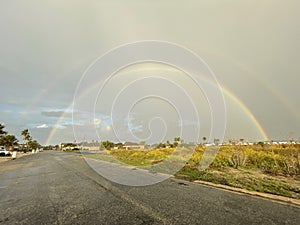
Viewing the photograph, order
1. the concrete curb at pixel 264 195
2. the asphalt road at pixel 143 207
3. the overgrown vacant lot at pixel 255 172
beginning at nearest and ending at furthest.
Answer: the asphalt road at pixel 143 207, the concrete curb at pixel 264 195, the overgrown vacant lot at pixel 255 172

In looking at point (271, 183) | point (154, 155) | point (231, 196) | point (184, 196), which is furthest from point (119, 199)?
point (154, 155)

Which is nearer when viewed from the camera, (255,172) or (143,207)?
(143,207)

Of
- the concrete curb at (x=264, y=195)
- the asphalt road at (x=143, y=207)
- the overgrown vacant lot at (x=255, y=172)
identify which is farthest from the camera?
the overgrown vacant lot at (x=255, y=172)

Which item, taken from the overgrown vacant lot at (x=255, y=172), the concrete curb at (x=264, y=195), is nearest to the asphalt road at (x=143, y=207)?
the concrete curb at (x=264, y=195)

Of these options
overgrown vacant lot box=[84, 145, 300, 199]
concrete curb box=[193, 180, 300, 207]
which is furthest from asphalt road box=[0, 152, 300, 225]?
overgrown vacant lot box=[84, 145, 300, 199]

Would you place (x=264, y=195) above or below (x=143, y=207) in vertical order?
below

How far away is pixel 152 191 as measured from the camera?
662 centimetres

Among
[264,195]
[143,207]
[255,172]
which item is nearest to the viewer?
[143,207]

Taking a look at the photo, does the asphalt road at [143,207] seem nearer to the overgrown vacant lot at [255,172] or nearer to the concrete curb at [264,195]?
the concrete curb at [264,195]

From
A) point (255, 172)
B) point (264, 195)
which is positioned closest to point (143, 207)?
point (264, 195)

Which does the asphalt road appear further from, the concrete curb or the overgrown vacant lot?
the overgrown vacant lot

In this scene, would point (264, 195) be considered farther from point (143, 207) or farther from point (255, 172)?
point (255, 172)

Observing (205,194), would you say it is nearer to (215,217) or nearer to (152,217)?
(215,217)

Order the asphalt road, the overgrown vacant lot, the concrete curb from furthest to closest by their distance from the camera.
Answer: the overgrown vacant lot < the concrete curb < the asphalt road
